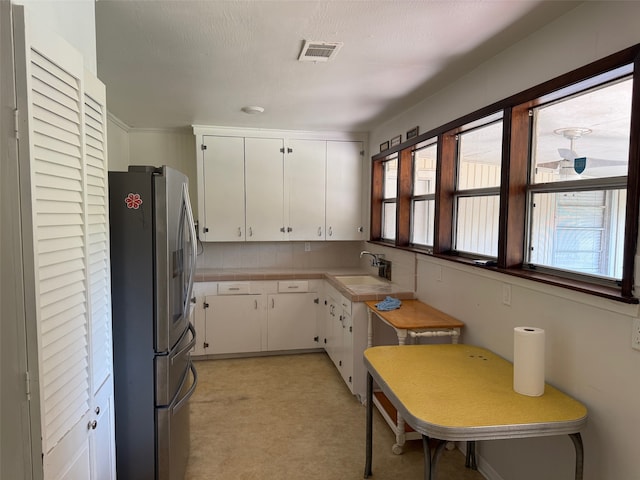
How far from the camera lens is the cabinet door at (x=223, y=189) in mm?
→ 4164

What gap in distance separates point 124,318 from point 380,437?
73.1 inches

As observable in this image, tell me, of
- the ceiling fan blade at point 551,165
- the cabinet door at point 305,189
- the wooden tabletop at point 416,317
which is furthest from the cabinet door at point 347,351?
the ceiling fan blade at point 551,165

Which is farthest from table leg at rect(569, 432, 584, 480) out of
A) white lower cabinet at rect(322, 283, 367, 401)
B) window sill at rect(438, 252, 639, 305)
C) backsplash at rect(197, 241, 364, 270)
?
backsplash at rect(197, 241, 364, 270)

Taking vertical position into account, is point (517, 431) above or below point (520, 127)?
below

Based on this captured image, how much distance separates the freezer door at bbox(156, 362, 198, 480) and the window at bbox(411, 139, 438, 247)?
2148 millimetres

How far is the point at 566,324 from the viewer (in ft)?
5.82

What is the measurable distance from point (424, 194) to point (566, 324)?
180cm

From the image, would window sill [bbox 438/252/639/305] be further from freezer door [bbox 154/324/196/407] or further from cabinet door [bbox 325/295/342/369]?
freezer door [bbox 154/324/196/407]

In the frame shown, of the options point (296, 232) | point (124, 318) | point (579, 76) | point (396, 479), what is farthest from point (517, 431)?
point (296, 232)

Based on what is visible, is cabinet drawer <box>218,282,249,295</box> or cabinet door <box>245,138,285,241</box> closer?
cabinet drawer <box>218,282,249,295</box>

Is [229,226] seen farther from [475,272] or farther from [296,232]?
[475,272]

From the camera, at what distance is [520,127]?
2.16 m

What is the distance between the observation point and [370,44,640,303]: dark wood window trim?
57.6 inches

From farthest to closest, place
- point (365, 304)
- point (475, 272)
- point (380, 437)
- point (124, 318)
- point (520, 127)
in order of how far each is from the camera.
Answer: point (365, 304) < point (380, 437) < point (475, 272) < point (520, 127) < point (124, 318)
